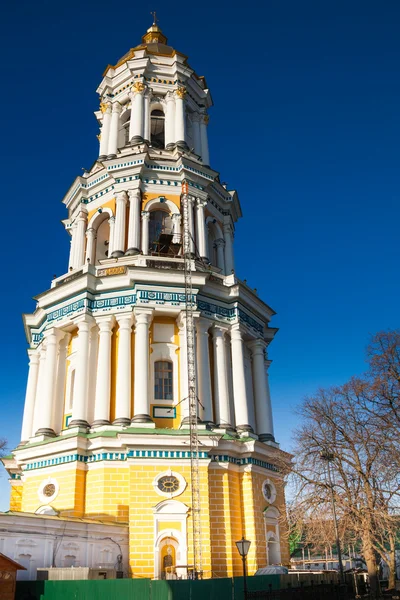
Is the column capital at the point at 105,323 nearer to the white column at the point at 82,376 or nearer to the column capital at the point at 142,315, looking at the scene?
the white column at the point at 82,376

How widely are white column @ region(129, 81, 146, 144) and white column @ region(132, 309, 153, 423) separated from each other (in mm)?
12732

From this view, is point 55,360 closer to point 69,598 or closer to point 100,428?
point 100,428

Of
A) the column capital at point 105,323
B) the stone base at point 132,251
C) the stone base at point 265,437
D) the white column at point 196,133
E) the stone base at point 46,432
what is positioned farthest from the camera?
the white column at point 196,133

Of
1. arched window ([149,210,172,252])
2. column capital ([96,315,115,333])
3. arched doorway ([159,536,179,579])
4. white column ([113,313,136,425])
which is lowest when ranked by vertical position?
arched doorway ([159,536,179,579])

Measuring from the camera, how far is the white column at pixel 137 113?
1451 inches

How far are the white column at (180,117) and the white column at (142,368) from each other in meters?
13.2

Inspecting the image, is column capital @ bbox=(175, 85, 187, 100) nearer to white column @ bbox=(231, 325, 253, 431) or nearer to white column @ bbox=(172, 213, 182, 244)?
white column @ bbox=(172, 213, 182, 244)

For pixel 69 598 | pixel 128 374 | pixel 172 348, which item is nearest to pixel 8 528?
pixel 69 598

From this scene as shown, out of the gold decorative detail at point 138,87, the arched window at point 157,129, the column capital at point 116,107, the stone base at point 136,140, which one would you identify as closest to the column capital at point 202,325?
the stone base at point 136,140

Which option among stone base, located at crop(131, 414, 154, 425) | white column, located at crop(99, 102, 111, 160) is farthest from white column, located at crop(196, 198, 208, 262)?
stone base, located at crop(131, 414, 154, 425)

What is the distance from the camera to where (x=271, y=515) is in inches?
1112

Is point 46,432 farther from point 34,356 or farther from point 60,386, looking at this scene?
point 34,356

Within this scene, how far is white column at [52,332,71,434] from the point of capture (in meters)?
29.3

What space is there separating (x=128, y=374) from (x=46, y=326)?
635cm
